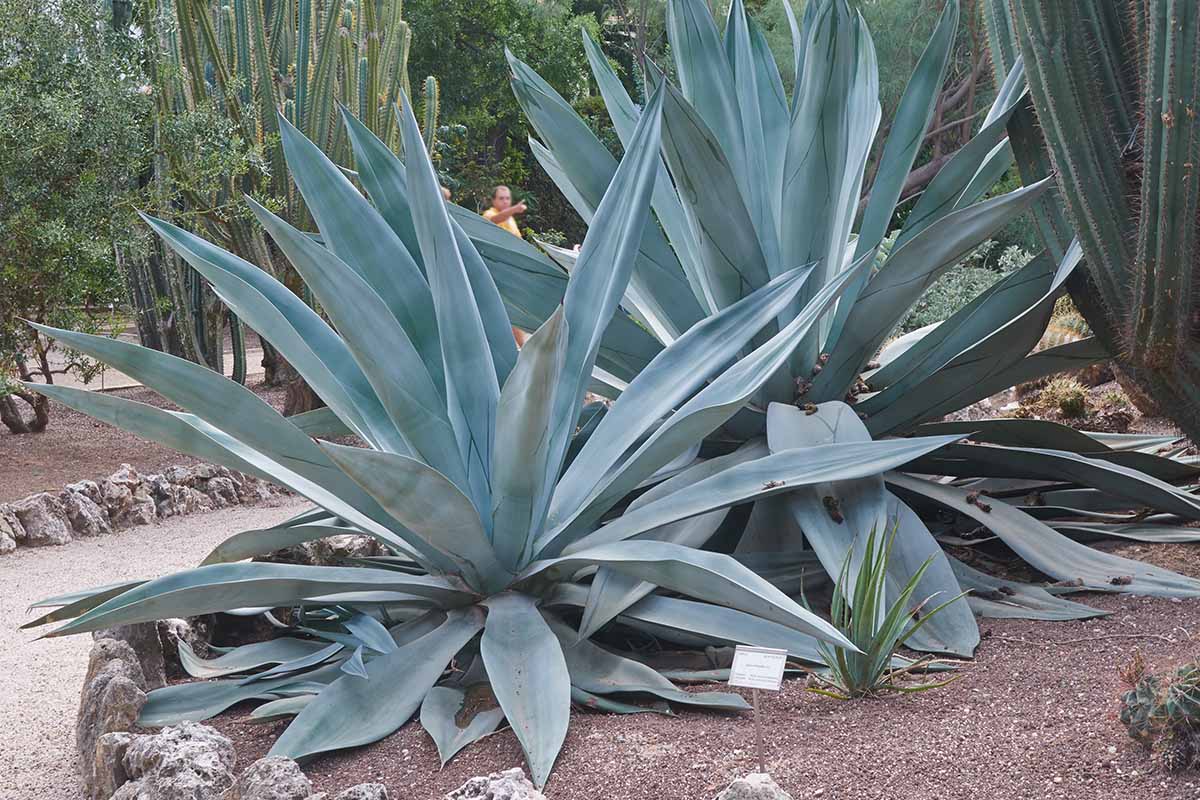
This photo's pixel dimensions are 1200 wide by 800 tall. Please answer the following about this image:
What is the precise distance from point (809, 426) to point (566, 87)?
15.9 metres

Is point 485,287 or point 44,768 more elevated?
point 485,287

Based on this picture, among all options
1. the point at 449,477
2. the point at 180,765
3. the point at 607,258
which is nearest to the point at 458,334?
the point at 449,477

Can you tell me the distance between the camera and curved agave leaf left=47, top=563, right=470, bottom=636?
205 cm

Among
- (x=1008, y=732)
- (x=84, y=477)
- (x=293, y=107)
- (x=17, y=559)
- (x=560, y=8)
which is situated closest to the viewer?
(x=1008, y=732)

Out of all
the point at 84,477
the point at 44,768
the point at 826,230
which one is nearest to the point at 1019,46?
the point at 826,230

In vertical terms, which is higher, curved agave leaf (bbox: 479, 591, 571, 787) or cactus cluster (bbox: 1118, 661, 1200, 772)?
cactus cluster (bbox: 1118, 661, 1200, 772)

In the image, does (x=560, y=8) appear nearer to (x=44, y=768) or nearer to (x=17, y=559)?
(x=17, y=559)

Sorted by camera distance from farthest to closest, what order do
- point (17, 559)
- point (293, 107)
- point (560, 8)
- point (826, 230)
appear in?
point (560, 8) < point (293, 107) < point (17, 559) < point (826, 230)

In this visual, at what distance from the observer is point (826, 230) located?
10.2 feet

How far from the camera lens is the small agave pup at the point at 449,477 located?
2.12 meters

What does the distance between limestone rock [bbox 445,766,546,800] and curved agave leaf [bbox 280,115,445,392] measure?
1.23 metres

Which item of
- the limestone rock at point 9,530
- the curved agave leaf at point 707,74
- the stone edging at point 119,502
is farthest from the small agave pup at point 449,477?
the stone edging at point 119,502

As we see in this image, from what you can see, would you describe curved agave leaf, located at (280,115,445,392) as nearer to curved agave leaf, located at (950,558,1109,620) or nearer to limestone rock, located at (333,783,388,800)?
limestone rock, located at (333,783,388,800)

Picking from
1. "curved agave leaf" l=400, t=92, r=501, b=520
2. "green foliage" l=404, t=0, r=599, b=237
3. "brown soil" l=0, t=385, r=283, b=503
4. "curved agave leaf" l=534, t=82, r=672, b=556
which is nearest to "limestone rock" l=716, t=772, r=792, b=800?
"curved agave leaf" l=400, t=92, r=501, b=520
